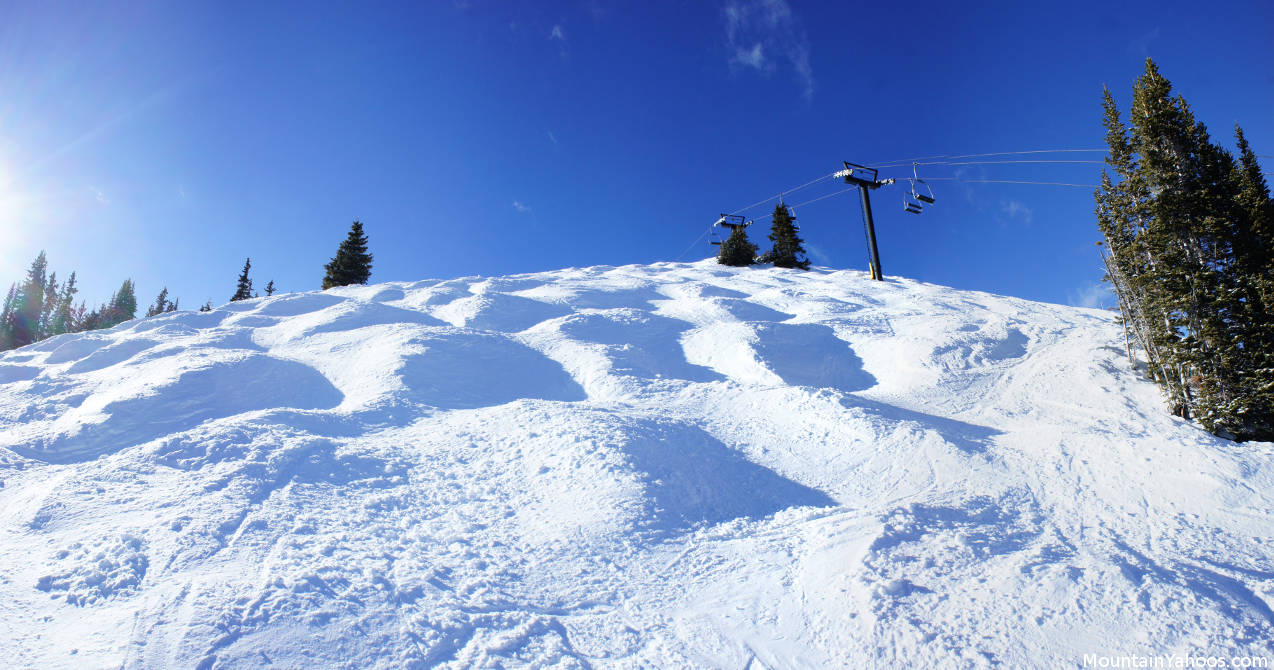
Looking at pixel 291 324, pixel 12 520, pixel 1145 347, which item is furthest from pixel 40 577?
pixel 1145 347

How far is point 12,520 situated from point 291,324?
11.7m

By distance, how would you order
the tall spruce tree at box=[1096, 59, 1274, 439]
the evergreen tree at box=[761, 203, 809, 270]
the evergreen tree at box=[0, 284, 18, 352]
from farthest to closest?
1. the evergreen tree at box=[0, 284, 18, 352]
2. the evergreen tree at box=[761, 203, 809, 270]
3. the tall spruce tree at box=[1096, 59, 1274, 439]

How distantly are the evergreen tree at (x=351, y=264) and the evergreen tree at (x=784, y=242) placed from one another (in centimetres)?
3237

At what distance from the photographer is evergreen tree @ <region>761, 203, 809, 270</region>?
4034 centimetres

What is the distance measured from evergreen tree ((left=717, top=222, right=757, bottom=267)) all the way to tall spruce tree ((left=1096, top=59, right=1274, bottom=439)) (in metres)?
29.1

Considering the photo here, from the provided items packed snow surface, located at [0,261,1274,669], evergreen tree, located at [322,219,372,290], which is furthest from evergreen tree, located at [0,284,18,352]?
packed snow surface, located at [0,261,1274,669]

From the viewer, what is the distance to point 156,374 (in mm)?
10539

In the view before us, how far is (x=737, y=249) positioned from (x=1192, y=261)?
31.2 meters

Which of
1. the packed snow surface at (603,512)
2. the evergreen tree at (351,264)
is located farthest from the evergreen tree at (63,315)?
the packed snow surface at (603,512)

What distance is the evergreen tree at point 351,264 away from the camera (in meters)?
41.6

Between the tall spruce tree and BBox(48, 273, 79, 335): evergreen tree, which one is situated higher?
BBox(48, 273, 79, 335): evergreen tree

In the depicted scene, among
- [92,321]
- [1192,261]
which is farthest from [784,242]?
[92,321]

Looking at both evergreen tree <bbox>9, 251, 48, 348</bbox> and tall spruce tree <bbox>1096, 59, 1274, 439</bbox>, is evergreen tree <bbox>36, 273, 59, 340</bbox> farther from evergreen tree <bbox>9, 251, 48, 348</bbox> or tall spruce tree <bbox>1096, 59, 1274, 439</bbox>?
tall spruce tree <bbox>1096, 59, 1274, 439</bbox>

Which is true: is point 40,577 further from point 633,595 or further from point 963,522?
point 963,522
